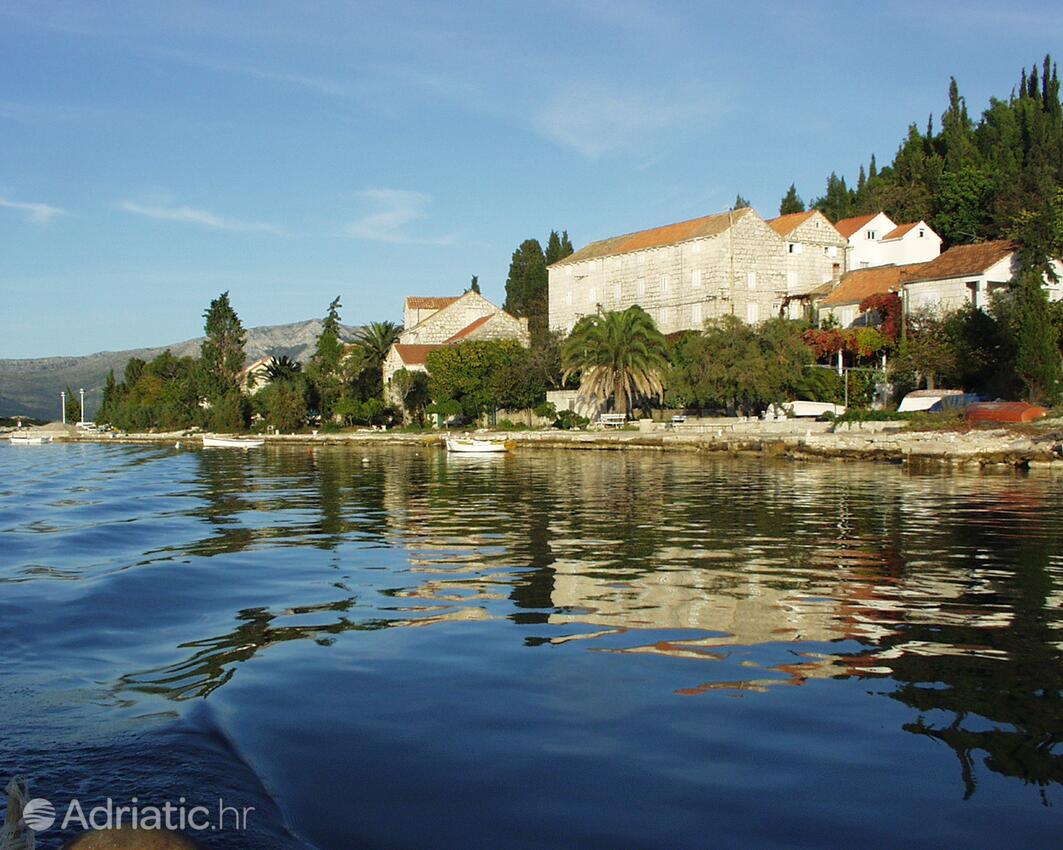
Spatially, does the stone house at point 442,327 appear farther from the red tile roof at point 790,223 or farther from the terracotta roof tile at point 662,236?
the red tile roof at point 790,223

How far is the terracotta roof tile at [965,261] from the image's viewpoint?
57312 mm

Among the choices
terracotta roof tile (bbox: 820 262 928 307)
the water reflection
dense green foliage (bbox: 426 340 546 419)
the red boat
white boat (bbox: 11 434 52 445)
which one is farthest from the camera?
white boat (bbox: 11 434 52 445)

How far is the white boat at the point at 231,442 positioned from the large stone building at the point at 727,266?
99.5 ft

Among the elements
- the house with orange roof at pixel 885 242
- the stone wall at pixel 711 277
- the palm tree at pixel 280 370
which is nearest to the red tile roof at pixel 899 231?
the house with orange roof at pixel 885 242

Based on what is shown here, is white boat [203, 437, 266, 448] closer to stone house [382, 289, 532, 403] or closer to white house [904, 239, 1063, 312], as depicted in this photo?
stone house [382, 289, 532, 403]

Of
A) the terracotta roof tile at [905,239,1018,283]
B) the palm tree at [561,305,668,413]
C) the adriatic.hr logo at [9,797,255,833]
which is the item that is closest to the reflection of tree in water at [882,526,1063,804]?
the adriatic.hr logo at [9,797,255,833]

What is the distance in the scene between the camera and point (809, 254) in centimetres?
7738

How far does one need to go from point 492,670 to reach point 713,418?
183ft

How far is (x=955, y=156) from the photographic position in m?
89.1

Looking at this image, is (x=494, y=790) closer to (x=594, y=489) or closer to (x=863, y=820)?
(x=863, y=820)

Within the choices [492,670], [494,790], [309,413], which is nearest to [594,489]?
[492,670]

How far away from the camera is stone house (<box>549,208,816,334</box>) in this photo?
74750 mm

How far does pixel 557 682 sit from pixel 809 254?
7344 centimetres

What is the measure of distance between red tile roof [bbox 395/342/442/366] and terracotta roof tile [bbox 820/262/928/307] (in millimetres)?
34539
